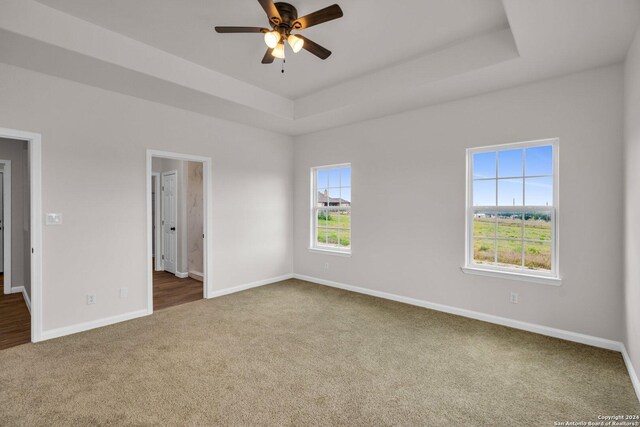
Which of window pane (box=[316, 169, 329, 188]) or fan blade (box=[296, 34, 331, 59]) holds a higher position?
fan blade (box=[296, 34, 331, 59])

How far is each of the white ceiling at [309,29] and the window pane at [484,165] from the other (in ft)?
4.61

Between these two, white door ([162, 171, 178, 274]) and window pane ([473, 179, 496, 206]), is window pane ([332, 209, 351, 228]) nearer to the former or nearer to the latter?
window pane ([473, 179, 496, 206])

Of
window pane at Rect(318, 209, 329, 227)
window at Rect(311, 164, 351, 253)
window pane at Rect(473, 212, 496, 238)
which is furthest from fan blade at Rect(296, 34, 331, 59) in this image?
window pane at Rect(318, 209, 329, 227)

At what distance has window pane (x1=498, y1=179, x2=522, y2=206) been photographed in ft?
11.5

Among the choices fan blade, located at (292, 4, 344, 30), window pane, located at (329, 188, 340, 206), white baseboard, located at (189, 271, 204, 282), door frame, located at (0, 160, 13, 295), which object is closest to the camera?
fan blade, located at (292, 4, 344, 30)

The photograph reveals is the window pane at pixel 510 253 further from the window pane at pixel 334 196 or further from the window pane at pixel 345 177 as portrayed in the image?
the window pane at pixel 334 196

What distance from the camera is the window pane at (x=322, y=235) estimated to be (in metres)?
5.53

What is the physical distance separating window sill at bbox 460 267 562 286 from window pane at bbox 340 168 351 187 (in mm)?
2209

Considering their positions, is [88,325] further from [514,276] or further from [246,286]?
[514,276]

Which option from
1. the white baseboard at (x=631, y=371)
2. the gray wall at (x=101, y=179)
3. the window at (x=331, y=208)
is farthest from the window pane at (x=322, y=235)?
the white baseboard at (x=631, y=371)

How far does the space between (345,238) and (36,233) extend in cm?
390

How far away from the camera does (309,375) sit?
251 centimetres

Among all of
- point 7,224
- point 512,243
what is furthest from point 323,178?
point 7,224

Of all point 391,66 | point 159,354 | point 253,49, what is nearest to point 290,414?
point 159,354
